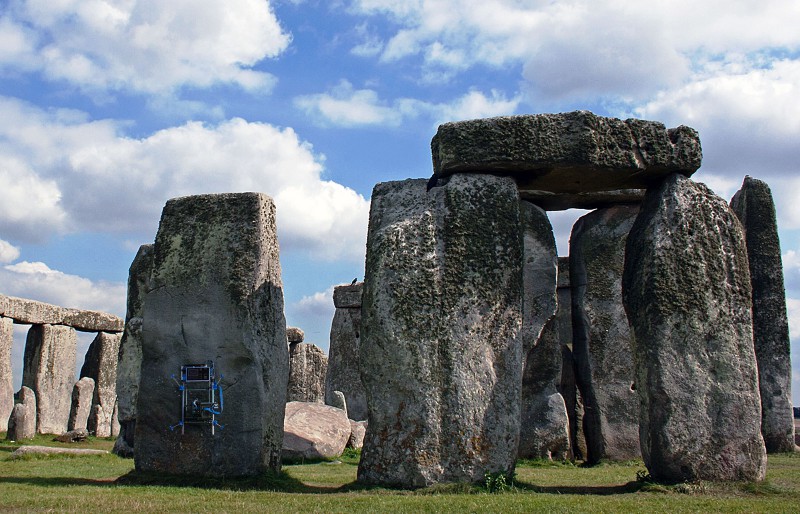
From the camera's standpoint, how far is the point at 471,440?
9.04 metres

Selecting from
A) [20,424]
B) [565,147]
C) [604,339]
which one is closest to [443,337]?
[565,147]

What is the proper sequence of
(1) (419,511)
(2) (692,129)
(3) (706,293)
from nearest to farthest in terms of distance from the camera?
1. (1) (419,511)
2. (3) (706,293)
3. (2) (692,129)

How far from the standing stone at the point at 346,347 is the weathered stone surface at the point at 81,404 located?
18.3 ft

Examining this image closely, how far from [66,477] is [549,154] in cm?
658

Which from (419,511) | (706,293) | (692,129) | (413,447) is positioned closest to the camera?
(419,511)

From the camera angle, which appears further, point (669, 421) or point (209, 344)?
point (209, 344)

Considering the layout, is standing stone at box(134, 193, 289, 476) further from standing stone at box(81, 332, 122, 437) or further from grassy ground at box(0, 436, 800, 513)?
standing stone at box(81, 332, 122, 437)

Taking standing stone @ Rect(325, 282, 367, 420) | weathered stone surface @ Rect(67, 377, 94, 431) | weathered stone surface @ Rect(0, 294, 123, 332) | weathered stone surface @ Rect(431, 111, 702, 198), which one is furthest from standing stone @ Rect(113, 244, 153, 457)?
weathered stone surface @ Rect(0, 294, 123, 332)

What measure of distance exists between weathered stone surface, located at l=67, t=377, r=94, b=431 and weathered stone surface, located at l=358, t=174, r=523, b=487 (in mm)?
13861

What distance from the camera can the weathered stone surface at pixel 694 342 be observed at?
9227mm

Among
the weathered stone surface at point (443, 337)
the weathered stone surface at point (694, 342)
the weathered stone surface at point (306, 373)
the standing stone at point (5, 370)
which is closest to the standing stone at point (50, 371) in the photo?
the standing stone at point (5, 370)

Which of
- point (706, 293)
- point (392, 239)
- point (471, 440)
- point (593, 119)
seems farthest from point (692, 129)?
point (471, 440)

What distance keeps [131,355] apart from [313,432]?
324 cm

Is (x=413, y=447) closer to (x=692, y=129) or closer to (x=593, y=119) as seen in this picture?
(x=593, y=119)
